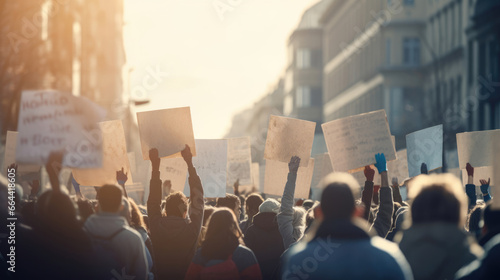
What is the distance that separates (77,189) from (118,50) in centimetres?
7310

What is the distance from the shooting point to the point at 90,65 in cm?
6719

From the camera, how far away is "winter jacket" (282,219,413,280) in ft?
15.2

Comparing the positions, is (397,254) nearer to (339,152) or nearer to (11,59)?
(339,152)

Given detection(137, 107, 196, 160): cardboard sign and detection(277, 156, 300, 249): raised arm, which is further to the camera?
detection(137, 107, 196, 160): cardboard sign

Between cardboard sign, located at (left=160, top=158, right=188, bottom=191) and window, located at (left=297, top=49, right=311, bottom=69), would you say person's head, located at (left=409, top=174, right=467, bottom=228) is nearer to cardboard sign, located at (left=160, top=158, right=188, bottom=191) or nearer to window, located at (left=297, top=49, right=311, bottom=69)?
cardboard sign, located at (left=160, top=158, right=188, bottom=191)

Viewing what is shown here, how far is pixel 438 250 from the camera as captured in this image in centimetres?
518

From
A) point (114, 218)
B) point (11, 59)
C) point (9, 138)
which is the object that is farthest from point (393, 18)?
point (114, 218)

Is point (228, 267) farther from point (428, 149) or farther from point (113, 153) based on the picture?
point (428, 149)

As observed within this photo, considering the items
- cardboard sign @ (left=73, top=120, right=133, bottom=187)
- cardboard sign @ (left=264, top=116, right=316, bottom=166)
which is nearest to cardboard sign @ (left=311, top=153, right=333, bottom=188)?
cardboard sign @ (left=264, top=116, right=316, bottom=166)

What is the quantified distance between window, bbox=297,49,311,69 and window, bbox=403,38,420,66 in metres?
26.1

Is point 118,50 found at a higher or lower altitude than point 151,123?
higher

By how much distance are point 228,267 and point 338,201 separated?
4.93 feet

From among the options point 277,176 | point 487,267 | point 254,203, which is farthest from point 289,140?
point 487,267

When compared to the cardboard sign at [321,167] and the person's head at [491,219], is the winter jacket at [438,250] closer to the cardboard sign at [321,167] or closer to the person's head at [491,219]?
the person's head at [491,219]
